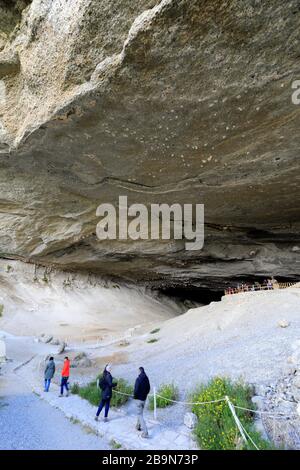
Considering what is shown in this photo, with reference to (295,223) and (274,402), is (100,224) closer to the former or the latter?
(295,223)

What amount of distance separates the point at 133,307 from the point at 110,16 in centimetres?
2542

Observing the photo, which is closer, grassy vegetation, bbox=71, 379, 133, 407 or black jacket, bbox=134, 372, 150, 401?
black jacket, bbox=134, 372, 150, 401

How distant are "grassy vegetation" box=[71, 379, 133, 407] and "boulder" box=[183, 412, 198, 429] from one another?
2128 mm

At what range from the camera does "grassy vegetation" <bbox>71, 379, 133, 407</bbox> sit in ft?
27.3

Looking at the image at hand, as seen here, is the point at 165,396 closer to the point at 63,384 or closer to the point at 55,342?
the point at 63,384

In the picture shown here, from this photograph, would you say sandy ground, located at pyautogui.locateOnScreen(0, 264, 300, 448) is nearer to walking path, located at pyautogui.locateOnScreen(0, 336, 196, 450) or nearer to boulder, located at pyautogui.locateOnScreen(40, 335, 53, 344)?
walking path, located at pyautogui.locateOnScreen(0, 336, 196, 450)

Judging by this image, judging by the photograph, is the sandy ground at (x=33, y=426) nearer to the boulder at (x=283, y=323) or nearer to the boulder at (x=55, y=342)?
the boulder at (x=283, y=323)

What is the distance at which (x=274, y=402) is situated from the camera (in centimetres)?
721

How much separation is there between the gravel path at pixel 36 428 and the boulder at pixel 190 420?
5.66ft

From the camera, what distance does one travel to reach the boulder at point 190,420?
6.64 meters

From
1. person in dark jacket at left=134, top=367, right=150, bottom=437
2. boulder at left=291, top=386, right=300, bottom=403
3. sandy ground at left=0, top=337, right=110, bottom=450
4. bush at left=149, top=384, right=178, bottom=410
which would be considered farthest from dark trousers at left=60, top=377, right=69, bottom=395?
boulder at left=291, top=386, right=300, bottom=403

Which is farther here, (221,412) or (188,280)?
(188,280)

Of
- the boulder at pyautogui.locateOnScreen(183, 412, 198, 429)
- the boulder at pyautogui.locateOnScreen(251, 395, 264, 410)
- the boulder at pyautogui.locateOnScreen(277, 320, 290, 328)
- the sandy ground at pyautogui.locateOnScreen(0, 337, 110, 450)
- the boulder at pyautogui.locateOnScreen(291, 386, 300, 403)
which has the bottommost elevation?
the sandy ground at pyautogui.locateOnScreen(0, 337, 110, 450)
